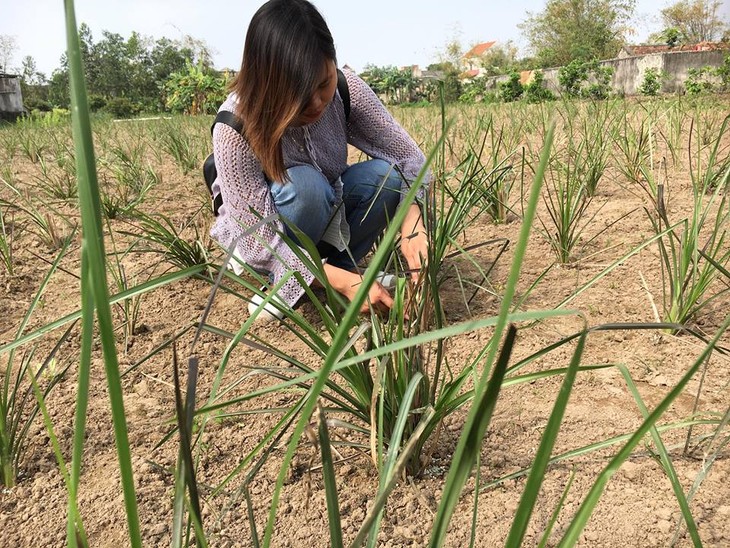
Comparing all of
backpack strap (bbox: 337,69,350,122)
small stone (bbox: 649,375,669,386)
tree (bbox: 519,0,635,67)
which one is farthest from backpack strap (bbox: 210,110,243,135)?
tree (bbox: 519,0,635,67)

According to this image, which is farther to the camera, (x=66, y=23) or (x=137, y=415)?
(x=137, y=415)

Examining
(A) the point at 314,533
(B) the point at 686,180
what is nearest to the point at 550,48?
(B) the point at 686,180

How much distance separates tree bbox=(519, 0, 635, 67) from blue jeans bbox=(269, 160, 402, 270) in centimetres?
3201

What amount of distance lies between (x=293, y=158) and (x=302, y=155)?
4 cm

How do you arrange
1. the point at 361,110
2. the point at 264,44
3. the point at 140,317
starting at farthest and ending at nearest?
the point at 361,110 < the point at 140,317 < the point at 264,44

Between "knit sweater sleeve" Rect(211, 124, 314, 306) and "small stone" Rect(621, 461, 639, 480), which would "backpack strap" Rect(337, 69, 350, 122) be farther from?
"small stone" Rect(621, 461, 639, 480)

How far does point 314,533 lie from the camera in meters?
0.79

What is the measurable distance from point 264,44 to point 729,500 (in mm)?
1310

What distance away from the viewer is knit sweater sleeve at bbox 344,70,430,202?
176cm

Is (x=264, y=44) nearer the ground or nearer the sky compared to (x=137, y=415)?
nearer the sky

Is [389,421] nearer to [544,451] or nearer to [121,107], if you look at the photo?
[544,451]

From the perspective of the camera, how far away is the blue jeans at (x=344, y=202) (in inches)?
65.0

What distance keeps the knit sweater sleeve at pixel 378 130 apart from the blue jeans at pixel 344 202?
2.4 inches

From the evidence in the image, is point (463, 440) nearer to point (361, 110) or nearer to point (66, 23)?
point (66, 23)
